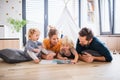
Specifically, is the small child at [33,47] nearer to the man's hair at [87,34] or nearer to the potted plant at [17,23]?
the man's hair at [87,34]

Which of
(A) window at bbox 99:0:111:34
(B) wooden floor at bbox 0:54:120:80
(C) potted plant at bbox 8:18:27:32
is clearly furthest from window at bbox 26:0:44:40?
(B) wooden floor at bbox 0:54:120:80

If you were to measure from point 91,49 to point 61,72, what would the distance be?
0.64 metres

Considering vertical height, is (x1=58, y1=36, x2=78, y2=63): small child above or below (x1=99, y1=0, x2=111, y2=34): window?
below

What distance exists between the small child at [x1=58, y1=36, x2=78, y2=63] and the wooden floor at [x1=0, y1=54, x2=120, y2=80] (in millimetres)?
263

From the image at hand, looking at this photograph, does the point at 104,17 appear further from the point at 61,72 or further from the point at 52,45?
the point at 61,72

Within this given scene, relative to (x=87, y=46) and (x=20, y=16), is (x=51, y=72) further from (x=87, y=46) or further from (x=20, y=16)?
(x=20, y=16)

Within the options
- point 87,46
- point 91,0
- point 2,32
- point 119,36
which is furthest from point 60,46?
point 91,0

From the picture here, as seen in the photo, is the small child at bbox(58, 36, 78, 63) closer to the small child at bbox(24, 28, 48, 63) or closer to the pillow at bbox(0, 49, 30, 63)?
the small child at bbox(24, 28, 48, 63)

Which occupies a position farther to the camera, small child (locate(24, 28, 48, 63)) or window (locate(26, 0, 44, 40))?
window (locate(26, 0, 44, 40))

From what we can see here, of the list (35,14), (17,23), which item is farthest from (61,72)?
(35,14)

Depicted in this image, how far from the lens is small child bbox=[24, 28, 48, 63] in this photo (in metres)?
2.43

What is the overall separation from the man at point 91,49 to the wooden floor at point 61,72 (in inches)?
7.0

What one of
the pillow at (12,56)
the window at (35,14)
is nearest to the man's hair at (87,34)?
the pillow at (12,56)

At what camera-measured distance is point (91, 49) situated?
96.1 inches
